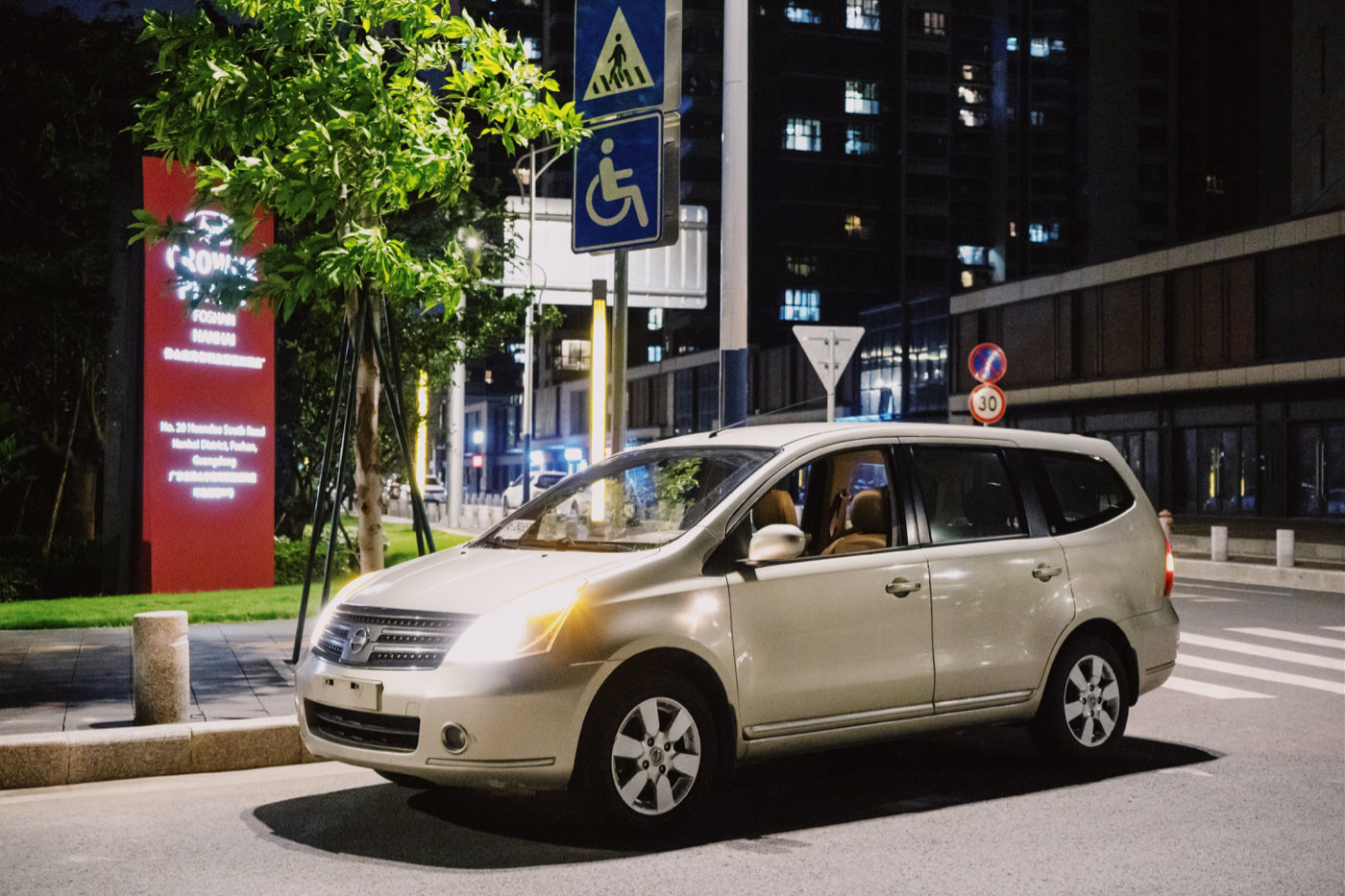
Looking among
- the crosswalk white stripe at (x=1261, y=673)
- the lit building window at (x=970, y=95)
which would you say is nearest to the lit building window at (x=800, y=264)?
the lit building window at (x=970, y=95)

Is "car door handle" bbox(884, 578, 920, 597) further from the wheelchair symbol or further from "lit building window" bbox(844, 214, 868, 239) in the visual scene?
"lit building window" bbox(844, 214, 868, 239)

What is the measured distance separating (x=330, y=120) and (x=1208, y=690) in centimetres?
703

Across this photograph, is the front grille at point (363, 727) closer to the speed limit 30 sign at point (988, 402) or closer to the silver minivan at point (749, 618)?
the silver minivan at point (749, 618)

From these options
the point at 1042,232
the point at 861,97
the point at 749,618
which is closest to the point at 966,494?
the point at 749,618

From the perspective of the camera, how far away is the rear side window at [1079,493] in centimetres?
725

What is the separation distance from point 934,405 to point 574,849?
51.5 metres

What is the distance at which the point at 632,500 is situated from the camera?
254 inches

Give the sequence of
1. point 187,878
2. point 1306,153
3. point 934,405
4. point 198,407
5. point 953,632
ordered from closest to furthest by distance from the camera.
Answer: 1. point 187,878
2. point 953,632
3. point 198,407
4. point 1306,153
5. point 934,405

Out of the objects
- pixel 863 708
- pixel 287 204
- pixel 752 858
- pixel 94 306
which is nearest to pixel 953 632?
pixel 863 708

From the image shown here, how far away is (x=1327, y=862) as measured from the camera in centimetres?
531

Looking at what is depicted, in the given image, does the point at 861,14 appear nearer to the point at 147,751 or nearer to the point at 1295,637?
the point at 1295,637

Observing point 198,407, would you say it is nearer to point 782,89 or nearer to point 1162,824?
point 1162,824

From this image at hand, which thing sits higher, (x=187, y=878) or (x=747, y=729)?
(x=747, y=729)

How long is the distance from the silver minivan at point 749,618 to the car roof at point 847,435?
0.07ft
